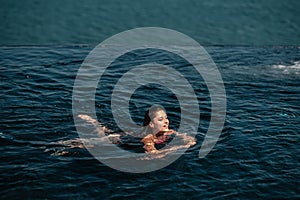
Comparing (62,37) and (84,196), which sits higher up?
(62,37)

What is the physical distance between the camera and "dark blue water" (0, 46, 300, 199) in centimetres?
937

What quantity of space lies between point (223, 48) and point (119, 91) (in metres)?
7.46

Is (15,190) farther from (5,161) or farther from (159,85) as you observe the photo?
(159,85)

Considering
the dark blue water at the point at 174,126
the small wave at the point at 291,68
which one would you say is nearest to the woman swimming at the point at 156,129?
the dark blue water at the point at 174,126

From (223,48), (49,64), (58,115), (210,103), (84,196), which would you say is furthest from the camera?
(223,48)

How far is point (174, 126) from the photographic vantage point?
12.8m

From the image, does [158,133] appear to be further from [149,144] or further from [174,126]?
[174,126]

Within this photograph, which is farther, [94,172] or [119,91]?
[119,91]

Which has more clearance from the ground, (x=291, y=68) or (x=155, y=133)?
(x=291, y=68)

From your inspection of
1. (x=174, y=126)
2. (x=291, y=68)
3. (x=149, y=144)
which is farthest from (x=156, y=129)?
(x=291, y=68)

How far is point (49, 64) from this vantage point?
17812mm

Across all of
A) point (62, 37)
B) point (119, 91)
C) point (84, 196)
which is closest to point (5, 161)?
point (84, 196)

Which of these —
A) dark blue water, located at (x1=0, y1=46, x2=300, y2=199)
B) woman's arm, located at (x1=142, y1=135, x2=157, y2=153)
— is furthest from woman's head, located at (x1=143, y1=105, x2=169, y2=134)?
dark blue water, located at (x1=0, y1=46, x2=300, y2=199)

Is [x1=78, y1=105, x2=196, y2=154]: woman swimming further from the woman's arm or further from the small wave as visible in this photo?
the small wave
